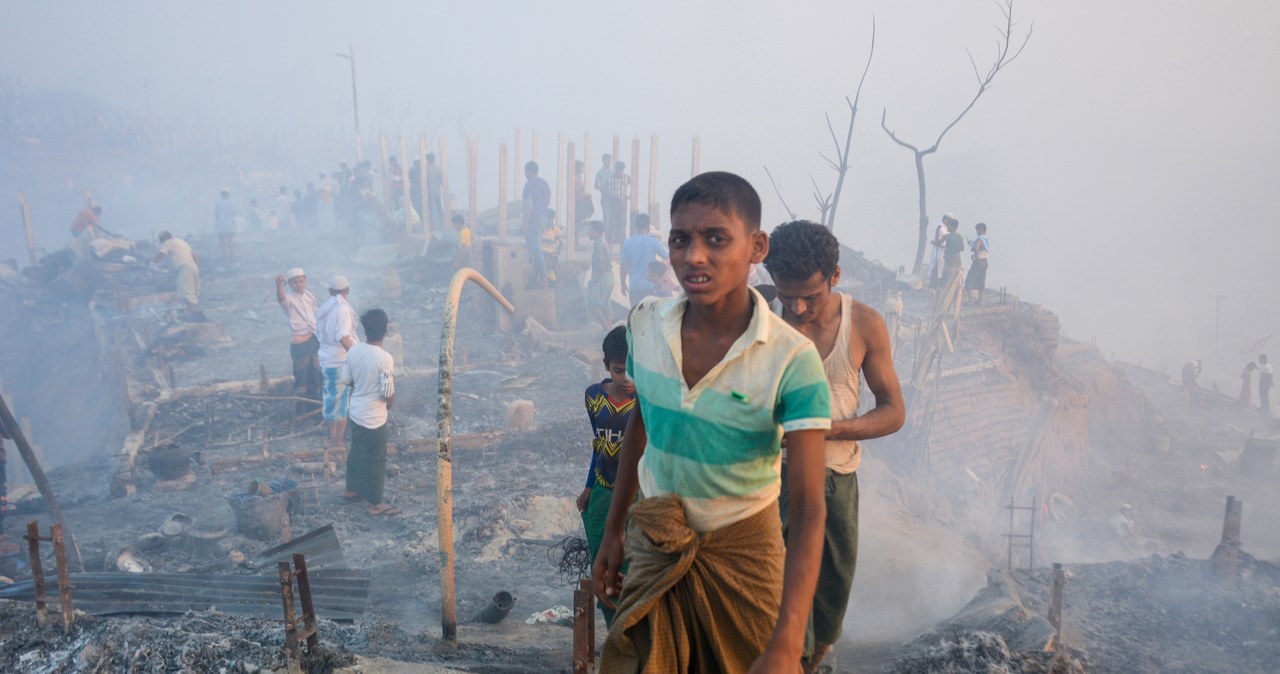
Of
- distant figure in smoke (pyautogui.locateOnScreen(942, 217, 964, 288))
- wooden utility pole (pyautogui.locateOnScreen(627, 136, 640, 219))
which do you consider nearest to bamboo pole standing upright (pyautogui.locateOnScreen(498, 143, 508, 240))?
wooden utility pole (pyautogui.locateOnScreen(627, 136, 640, 219))

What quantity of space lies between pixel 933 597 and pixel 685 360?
5.72 metres

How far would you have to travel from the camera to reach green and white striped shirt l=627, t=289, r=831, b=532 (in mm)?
1679

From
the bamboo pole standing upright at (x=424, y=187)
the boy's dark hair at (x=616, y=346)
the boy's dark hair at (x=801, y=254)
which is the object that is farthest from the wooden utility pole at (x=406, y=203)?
the boy's dark hair at (x=801, y=254)

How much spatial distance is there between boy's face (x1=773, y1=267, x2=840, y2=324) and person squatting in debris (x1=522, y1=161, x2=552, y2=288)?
40.8 ft

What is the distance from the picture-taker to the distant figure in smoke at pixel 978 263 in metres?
15.5

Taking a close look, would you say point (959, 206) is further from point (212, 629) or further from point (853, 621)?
point (212, 629)

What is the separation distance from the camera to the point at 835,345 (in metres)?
2.84

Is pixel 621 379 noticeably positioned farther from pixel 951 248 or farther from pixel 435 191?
pixel 435 191

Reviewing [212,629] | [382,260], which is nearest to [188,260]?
[382,260]

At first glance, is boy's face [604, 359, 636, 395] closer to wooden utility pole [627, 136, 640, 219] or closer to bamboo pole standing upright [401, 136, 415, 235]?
wooden utility pole [627, 136, 640, 219]

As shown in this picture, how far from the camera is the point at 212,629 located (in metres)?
3.70

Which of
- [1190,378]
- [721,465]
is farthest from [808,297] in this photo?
[1190,378]

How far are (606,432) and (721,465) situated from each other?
1.86 m

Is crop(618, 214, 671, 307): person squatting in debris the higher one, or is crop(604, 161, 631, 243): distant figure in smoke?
crop(604, 161, 631, 243): distant figure in smoke
